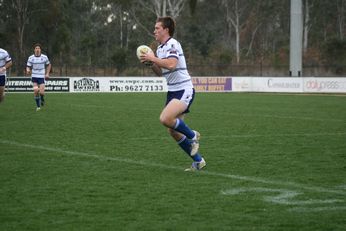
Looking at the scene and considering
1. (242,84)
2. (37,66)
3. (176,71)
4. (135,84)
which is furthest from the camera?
(242,84)

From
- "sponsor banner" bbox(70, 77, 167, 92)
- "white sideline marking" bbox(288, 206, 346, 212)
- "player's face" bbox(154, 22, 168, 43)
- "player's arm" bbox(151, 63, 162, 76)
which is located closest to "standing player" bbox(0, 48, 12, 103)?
"player's arm" bbox(151, 63, 162, 76)

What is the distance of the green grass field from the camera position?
6367 millimetres

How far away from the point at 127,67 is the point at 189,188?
4572 centimetres

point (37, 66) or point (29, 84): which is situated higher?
point (37, 66)

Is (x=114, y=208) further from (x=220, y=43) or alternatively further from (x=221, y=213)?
(x=220, y=43)

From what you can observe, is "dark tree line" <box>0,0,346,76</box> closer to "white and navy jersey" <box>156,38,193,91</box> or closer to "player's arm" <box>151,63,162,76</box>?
"player's arm" <box>151,63,162,76</box>

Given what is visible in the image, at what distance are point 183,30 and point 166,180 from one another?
65.9 meters

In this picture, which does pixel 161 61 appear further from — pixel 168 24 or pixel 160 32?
pixel 168 24

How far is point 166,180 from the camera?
28.3 feet

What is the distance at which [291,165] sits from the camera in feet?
32.7

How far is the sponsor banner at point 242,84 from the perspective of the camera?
44.3m

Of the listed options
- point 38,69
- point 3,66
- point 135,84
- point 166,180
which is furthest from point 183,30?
point 166,180

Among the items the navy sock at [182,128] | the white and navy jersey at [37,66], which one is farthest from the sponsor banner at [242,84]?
the navy sock at [182,128]

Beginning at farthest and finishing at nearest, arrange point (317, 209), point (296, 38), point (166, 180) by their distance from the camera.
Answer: point (296, 38), point (166, 180), point (317, 209)
